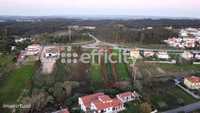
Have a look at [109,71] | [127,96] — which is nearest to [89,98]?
[127,96]

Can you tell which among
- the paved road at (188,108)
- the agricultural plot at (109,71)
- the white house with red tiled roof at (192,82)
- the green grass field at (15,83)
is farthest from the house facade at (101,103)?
the white house with red tiled roof at (192,82)

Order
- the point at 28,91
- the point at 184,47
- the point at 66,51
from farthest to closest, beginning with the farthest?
the point at 184,47
the point at 66,51
the point at 28,91

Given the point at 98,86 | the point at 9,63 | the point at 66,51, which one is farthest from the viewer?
the point at 66,51

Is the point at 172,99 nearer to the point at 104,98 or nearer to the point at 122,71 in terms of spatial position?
the point at 104,98

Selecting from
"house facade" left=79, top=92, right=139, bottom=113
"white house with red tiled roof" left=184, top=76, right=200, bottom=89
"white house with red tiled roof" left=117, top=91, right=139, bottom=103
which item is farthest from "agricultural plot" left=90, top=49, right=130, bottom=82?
"white house with red tiled roof" left=184, top=76, right=200, bottom=89

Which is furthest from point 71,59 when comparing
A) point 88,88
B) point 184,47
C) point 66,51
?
point 184,47

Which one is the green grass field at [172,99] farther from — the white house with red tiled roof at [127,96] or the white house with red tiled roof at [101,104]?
the white house with red tiled roof at [101,104]

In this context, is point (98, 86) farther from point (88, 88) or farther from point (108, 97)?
point (108, 97)
